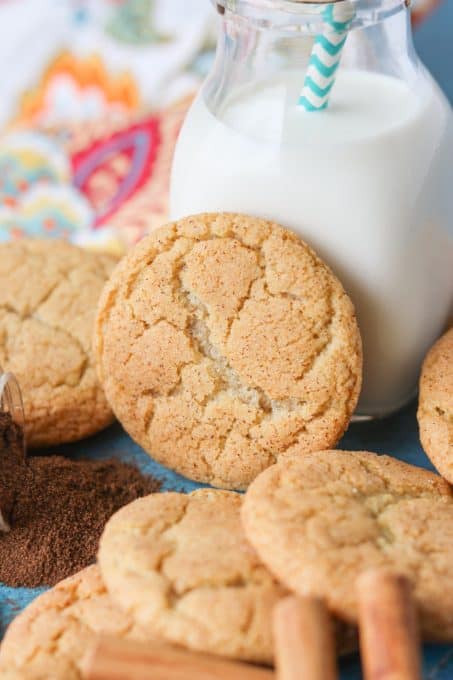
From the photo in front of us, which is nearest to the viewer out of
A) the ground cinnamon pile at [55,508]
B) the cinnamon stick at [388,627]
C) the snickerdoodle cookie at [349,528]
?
the cinnamon stick at [388,627]

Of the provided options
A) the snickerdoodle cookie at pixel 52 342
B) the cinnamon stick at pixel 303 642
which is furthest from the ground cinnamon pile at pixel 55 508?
the cinnamon stick at pixel 303 642

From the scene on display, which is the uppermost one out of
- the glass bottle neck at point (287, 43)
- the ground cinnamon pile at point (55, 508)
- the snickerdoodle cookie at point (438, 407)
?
the glass bottle neck at point (287, 43)

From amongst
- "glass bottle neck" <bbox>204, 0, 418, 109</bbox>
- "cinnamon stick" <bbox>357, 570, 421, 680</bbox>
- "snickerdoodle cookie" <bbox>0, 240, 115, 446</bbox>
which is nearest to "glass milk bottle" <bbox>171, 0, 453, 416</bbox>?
"glass bottle neck" <bbox>204, 0, 418, 109</bbox>

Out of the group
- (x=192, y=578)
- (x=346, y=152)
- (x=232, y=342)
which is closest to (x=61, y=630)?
(x=192, y=578)

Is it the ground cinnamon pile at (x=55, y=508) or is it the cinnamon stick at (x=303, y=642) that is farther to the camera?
the ground cinnamon pile at (x=55, y=508)

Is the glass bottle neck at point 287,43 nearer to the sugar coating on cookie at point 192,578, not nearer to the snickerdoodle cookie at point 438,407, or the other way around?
the snickerdoodle cookie at point 438,407

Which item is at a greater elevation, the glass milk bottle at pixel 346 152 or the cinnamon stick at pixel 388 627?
the glass milk bottle at pixel 346 152

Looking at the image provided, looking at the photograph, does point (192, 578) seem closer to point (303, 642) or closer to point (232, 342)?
point (303, 642)
